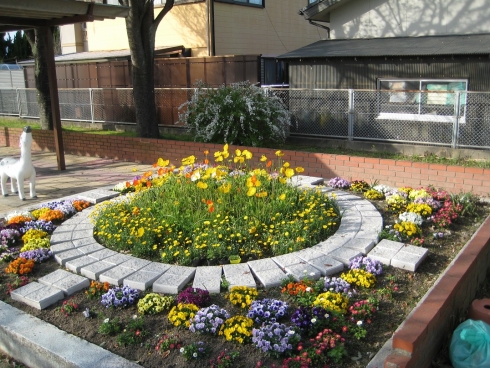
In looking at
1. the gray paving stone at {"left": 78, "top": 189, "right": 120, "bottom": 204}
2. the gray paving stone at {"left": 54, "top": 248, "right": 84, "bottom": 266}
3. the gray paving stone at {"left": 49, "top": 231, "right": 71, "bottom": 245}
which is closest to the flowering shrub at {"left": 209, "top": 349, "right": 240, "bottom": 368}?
the gray paving stone at {"left": 54, "top": 248, "right": 84, "bottom": 266}

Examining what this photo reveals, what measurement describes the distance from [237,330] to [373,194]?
3945mm

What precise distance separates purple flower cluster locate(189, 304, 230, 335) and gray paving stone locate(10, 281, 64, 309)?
54.3 inches

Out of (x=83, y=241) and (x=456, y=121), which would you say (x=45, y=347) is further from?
(x=456, y=121)

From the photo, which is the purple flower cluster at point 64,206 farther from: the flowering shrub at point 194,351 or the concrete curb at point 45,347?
the flowering shrub at point 194,351

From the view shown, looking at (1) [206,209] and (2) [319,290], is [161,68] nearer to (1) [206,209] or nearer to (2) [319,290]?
(1) [206,209]

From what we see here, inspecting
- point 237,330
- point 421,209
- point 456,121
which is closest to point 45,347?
point 237,330

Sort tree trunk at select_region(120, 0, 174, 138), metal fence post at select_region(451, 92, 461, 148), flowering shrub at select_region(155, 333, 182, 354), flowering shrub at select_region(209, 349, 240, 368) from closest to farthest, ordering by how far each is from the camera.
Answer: flowering shrub at select_region(209, 349, 240, 368) < flowering shrub at select_region(155, 333, 182, 354) < metal fence post at select_region(451, 92, 461, 148) < tree trunk at select_region(120, 0, 174, 138)

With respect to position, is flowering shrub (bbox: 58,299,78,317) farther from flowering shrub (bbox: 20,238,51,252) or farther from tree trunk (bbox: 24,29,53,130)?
tree trunk (bbox: 24,29,53,130)

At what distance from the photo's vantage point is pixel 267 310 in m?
3.77

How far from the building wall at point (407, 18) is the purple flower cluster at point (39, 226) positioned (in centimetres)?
1123

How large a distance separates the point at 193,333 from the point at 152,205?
251cm

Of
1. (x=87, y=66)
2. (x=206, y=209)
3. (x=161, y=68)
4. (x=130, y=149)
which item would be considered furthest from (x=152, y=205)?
(x=87, y=66)

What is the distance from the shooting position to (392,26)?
45.1 ft

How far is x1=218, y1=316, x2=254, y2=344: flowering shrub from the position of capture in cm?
348
